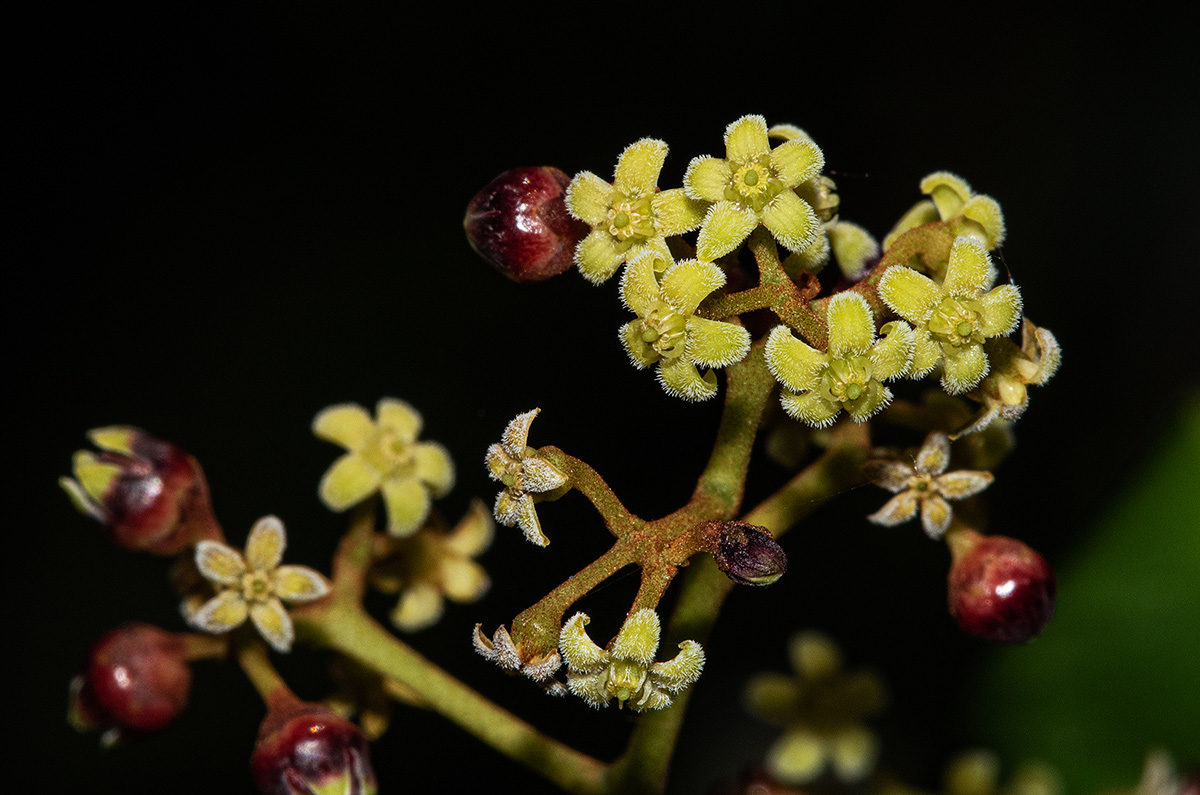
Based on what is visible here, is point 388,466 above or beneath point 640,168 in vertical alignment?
beneath

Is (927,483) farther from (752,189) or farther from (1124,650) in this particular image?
(1124,650)

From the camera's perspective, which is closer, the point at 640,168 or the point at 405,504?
the point at 640,168

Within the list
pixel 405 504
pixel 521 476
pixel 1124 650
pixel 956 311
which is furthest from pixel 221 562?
pixel 1124 650

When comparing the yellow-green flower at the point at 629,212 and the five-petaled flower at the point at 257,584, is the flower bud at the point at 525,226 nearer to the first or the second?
the yellow-green flower at the point at 629,212

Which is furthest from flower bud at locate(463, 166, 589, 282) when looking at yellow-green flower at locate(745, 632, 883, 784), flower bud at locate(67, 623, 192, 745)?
yellow-green flower at locate(745, 632, 883, 784)

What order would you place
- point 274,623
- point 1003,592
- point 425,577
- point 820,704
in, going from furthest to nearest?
1. point 820,704
2. point 425,577
3. point 274,623
4. point 1003,592

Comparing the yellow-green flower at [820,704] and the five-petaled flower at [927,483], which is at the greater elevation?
the five-petaled flower at [927,483]

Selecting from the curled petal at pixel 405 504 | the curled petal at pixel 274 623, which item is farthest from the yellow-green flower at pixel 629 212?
the curled petal at pixel 274 623
